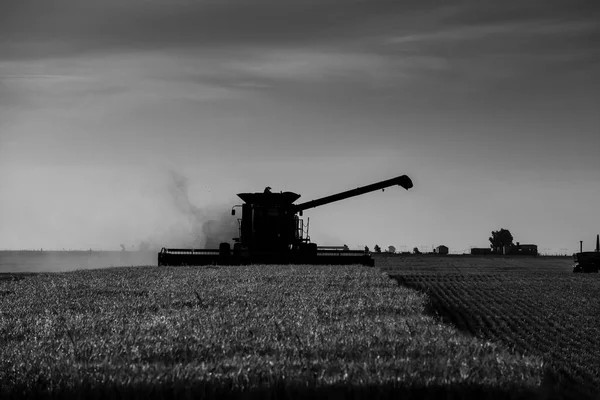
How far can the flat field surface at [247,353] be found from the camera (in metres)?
10.2

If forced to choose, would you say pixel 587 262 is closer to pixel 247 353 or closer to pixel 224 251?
pixel 224 251

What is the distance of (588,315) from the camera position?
27344 mm

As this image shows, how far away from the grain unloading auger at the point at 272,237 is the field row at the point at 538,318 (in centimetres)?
992

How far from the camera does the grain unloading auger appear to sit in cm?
5119

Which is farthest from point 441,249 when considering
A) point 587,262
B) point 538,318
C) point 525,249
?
point 538,318

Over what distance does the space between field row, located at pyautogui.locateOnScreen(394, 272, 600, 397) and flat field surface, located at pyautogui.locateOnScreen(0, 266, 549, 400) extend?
235 centimetres

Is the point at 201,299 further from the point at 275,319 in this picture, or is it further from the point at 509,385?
the point at 509,385

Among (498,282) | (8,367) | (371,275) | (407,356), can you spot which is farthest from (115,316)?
(498,282)

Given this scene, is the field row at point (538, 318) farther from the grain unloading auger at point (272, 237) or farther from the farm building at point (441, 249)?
the farm building at point (441, 249)

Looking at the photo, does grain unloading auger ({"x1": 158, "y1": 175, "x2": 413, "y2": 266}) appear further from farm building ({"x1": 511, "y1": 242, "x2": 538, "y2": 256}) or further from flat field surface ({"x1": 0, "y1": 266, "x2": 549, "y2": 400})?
farm building ({"x1": 511, "y1": 242, "x2": 538, "y2": 256})

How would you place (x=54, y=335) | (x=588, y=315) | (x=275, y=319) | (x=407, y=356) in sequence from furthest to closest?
(x=588, y=315) → (x=275, y=319) → (x=54, y=335) → (x=407, y=356)

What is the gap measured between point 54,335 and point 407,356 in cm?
616

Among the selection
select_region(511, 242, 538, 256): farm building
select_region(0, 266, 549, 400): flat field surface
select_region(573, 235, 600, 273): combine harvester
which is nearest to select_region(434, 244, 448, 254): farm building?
select_region(511, 242, 538, 256): farm building

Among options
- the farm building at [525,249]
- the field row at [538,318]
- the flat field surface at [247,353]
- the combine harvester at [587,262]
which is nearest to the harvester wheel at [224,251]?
the field row at [538,318]
